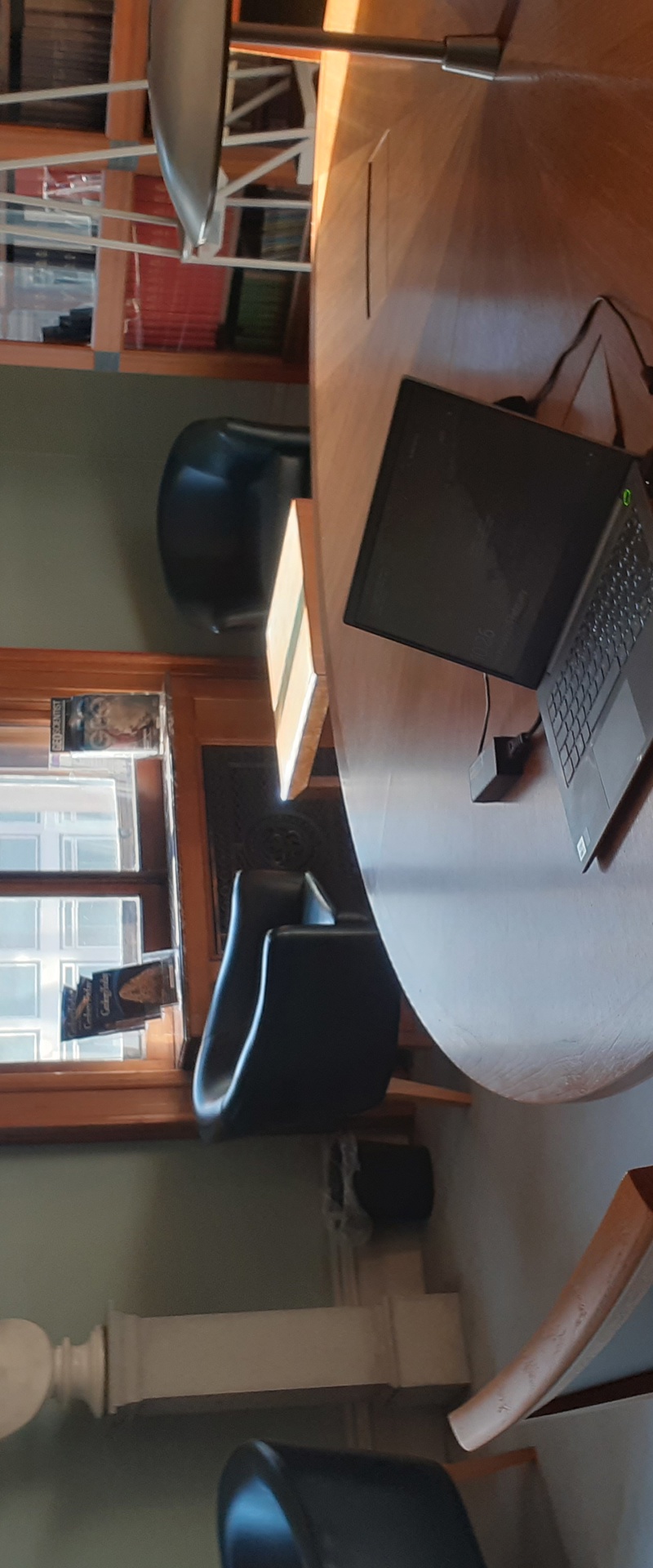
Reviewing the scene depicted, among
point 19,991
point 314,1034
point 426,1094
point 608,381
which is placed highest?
point 608,381

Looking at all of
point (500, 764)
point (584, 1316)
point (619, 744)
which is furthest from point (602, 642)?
point (584, 1316)

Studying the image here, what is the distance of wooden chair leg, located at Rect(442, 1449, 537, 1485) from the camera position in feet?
7.40

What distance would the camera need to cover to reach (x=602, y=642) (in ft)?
3.26

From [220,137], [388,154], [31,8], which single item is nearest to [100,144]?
[31,8]

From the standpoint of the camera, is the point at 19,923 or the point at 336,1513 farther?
the point at 19,923

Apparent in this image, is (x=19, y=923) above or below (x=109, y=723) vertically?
below

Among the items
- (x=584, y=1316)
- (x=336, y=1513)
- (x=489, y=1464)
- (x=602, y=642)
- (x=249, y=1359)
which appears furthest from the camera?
(x=249, y=1359)

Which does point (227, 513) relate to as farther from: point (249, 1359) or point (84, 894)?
point (249, 1359)

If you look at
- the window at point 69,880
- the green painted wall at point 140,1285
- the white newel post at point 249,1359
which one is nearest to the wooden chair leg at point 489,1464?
the white newel post at point 249,1359

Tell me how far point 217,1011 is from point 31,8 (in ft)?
7.25

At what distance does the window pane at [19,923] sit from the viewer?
10.8 ft

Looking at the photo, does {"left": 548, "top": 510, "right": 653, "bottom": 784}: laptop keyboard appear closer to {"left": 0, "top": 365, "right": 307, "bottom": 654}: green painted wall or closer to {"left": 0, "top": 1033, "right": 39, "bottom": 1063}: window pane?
{"left": 0, "top": 1033, "right": 39, "bottom": 1063}: window pane

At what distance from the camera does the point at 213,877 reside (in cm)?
320

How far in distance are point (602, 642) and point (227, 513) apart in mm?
2238
